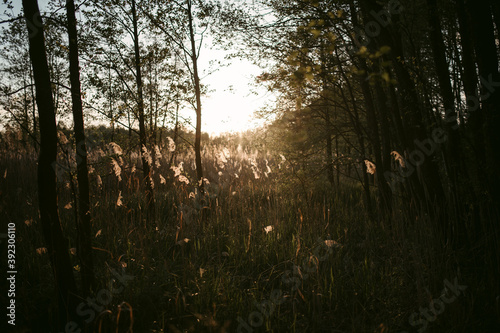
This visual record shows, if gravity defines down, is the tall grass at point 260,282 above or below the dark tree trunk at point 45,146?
below

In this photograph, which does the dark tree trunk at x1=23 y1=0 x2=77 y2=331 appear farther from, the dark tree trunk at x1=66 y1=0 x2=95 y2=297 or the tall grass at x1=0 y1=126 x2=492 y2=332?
the dark tree trunk at x1=66 y1=0 x2=95 y2=297

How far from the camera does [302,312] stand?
2793mm

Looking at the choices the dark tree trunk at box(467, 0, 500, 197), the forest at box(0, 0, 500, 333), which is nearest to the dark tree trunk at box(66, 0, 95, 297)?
the forest at box(0, 0, 500, 333)

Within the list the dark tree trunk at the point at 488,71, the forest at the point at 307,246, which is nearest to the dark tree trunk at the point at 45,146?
the forest at the point at 307,246

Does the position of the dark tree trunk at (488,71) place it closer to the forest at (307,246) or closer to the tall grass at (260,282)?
the forest at (307,246)

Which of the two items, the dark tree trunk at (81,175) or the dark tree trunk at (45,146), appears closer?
the dark tree trunk at (45,146)

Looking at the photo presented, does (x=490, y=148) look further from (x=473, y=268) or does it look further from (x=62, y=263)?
(x=62, y=263)

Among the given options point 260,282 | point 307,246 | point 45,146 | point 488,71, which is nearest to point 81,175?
point 45,146

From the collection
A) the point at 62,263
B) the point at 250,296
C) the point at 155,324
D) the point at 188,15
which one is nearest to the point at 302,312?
the point at 250,296

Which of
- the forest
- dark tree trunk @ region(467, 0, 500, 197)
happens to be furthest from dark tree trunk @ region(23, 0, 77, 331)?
dark tree trunk @ region(467, 0, 500, 197)

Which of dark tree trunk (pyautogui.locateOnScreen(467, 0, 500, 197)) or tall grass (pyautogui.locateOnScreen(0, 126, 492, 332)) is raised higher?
Result: dark tree trunk (pyautogui.locateOnScreen(467, 0, 500, 197))

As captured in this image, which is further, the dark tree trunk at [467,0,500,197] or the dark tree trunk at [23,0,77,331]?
the dark tree trunk at [467,0,500,197]

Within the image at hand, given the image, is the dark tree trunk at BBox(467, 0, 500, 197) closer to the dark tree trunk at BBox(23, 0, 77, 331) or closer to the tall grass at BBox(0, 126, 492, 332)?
the tall grass at BBox(0, 126, 492, 332)

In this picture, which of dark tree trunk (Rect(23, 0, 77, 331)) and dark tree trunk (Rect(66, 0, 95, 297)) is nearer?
dark tree trunk (Rect(23, 0, 77, 331))
